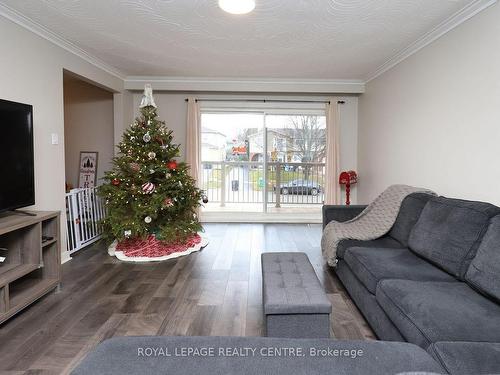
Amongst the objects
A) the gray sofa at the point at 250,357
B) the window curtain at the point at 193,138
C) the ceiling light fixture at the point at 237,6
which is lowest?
the gray sofa at the point at 250,357

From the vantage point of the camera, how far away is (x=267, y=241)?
15.2 feet

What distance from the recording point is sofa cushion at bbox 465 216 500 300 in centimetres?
176

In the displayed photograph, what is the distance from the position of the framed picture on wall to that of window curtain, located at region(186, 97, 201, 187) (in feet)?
5.22

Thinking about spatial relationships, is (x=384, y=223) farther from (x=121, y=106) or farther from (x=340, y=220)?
(x=121, y=106)

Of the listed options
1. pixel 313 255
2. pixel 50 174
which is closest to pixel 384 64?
pixel 313 255

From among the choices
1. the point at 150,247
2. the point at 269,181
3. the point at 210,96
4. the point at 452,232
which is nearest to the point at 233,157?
the point at 269,181

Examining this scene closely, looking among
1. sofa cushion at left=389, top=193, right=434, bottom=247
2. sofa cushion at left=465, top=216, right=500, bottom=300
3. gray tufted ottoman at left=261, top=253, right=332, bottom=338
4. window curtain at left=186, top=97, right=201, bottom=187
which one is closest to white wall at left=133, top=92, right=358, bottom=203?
window curtain at left=186, top=97, right=201, bottom=187

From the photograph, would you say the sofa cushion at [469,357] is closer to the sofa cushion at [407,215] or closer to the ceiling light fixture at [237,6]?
the sofa cushion at [407,215]

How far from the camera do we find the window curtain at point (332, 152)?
582 centimetres

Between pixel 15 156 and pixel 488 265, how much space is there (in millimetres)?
3337

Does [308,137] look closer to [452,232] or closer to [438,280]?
[452,232]

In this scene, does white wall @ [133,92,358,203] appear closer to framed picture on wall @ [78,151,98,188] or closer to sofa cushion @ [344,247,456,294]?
framed picture on wall @ [78,151,98,188]

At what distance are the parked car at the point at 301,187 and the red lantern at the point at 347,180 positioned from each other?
674 millimetres

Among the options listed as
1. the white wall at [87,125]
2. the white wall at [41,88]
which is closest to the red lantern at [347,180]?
the white wall at [87,125]
